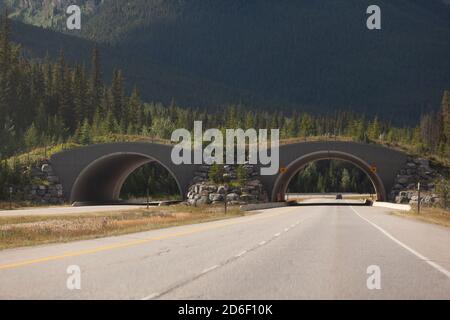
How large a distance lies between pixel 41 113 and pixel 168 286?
352 ft

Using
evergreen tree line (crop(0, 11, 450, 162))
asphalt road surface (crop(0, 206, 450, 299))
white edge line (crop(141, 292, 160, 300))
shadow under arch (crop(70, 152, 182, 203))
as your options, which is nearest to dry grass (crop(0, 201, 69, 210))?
shadow under arch (crop(70, 152, 182, 203))

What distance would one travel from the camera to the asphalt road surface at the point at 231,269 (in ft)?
30.1

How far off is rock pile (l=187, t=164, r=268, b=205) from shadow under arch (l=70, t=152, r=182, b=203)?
2.55 metres

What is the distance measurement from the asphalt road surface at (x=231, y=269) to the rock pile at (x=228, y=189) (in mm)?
44226

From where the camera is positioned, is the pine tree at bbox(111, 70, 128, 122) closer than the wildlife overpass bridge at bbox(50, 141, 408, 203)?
No

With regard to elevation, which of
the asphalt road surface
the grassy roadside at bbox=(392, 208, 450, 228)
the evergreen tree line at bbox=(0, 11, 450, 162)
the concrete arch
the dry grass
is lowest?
the dry grass

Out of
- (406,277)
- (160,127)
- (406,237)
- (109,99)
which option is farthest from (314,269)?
(109,99)

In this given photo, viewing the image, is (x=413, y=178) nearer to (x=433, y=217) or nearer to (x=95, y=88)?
(x=433, y=217)

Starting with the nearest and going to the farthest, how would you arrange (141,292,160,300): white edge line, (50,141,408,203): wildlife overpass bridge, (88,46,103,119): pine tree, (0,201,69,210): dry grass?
(141,292,160,300): white edge line → (0,201,69,210): dry grass → (50,141,408,203): wildlife overpass bridge → (88,46,103,119): pine tree

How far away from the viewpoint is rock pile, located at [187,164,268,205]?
63188mm

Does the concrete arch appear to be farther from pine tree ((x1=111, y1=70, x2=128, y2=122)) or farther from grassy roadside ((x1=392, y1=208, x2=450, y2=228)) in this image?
pine tree ((x1=111, y1=70, x2=128, y2=122))

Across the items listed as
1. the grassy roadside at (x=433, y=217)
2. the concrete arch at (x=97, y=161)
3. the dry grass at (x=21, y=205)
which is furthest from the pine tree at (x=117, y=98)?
the grassy roadside at (x=433, y=217)

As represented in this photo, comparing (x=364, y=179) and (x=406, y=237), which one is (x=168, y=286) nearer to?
(x=406, y=237)

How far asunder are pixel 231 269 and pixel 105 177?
65.6m
